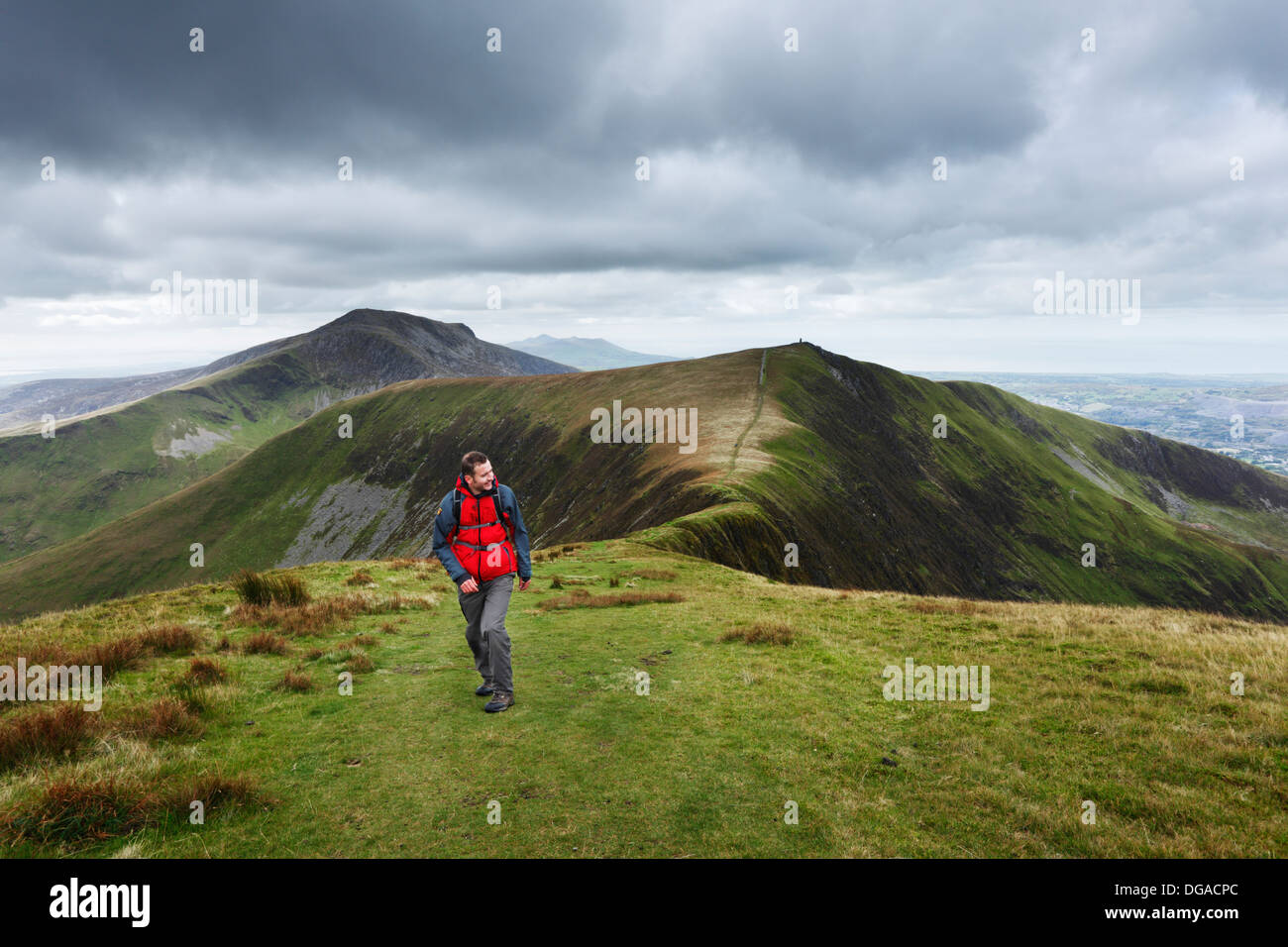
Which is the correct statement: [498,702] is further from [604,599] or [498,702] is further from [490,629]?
[604,599]

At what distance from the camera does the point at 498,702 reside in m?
10.4

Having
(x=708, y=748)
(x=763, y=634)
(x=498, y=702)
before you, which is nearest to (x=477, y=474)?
(x=498, y=702)

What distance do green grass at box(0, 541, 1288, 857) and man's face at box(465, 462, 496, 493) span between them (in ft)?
13.1

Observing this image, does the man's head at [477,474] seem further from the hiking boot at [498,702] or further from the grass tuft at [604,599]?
the grass tuft at [604,599]

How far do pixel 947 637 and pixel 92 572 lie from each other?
17366 centimetres

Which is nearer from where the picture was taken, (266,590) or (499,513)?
(499,513)

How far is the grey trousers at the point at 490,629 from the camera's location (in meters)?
10.7

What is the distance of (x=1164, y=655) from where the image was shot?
12.2 metres

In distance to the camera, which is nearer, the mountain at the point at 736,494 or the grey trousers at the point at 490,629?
the grey trousers at the point at 490,629

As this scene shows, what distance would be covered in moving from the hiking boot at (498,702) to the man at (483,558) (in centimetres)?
2

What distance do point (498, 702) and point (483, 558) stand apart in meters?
2.58

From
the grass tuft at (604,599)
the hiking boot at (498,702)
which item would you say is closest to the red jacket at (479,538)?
the hiking boot at (498,702)

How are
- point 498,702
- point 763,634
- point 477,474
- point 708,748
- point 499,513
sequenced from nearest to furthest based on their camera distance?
1. point 708,748
2. point 498,702
3. point 477,474
4. point 499,513
5. point 763,634
